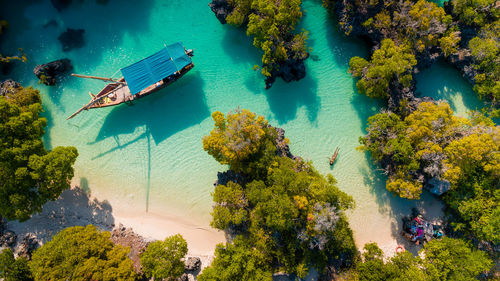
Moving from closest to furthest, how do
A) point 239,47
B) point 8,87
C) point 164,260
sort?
1. point 164,260
2. point 8,87
3. point 239,47

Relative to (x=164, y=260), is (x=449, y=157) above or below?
below

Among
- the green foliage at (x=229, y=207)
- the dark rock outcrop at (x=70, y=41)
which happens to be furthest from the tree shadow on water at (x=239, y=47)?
the dark rock outcrop at (x=70, y=41)

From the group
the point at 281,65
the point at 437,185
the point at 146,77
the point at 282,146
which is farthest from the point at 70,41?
the point at 437,185

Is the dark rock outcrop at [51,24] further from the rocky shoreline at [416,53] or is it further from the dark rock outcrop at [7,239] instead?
the rocky shoreline at [416,53]

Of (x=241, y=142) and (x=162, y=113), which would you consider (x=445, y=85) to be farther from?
(x=162, y=113)

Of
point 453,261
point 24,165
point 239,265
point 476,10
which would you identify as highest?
point 24,165

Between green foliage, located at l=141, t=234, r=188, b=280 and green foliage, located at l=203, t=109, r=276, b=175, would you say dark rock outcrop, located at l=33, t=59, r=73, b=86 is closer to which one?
green foliage, located at l=203, t=109, r=276, b=175

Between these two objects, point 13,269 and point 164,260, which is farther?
point 164,260

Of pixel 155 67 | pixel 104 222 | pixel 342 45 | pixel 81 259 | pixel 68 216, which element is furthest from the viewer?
pixel 342 45
